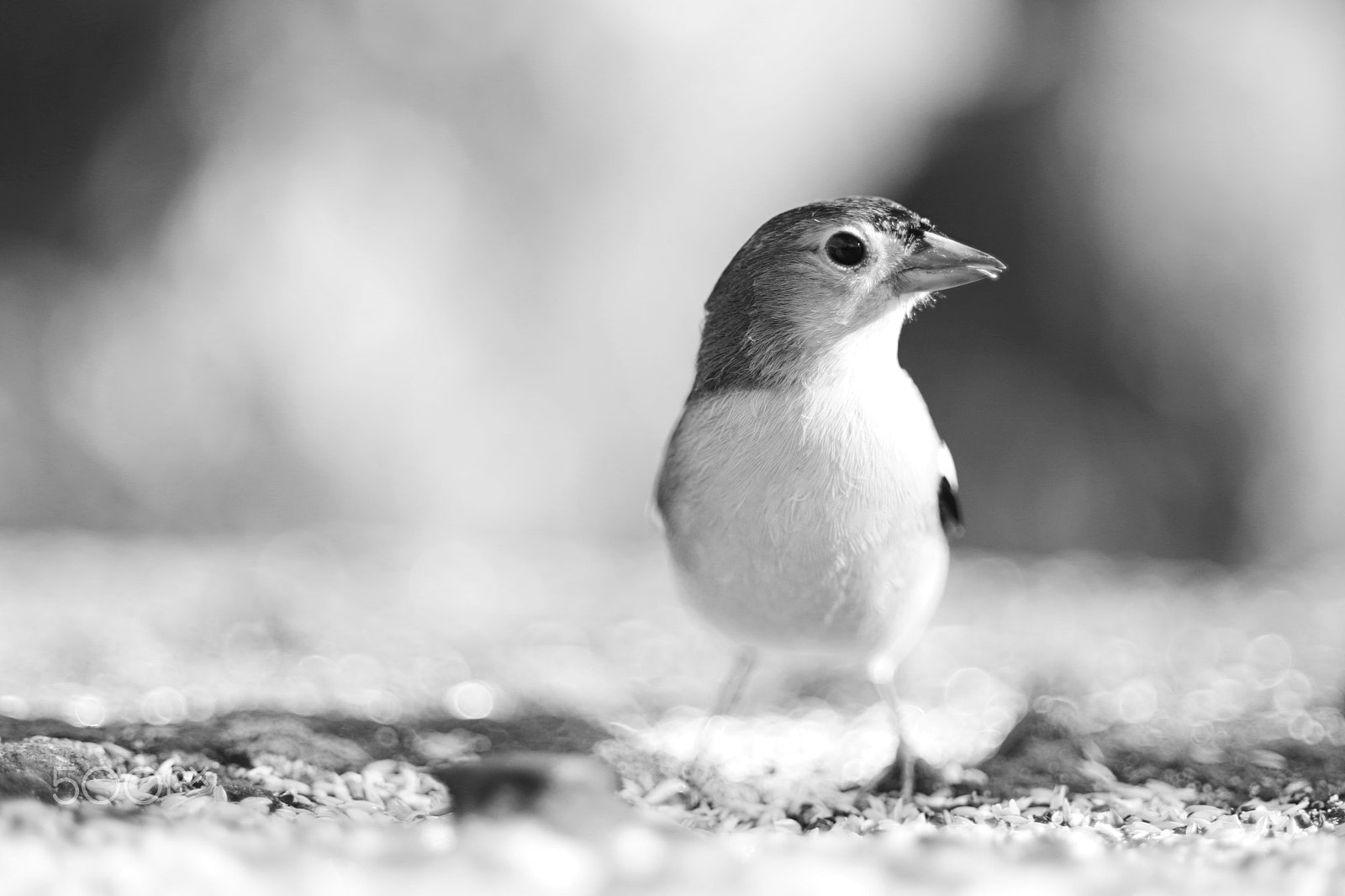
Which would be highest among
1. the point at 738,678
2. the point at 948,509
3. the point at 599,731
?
the point at 948,509

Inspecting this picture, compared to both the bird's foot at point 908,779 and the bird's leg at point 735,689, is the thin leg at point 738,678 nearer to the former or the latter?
the bird's leg at point 735,689

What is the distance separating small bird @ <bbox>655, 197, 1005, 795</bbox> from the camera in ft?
7.14

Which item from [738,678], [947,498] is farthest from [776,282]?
[738,678]

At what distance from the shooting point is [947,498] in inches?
99.7

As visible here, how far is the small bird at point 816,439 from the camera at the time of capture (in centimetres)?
218

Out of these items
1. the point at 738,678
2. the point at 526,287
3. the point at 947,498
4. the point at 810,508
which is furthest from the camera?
the point at 526,287

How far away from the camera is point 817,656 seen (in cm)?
254

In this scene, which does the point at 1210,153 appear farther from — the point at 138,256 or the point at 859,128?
the point at 138,256

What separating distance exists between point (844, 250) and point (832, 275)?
5 cm

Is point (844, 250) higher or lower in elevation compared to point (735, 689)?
higher

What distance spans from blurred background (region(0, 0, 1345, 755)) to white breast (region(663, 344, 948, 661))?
290cm

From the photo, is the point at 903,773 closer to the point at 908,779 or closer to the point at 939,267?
the point at 908,779

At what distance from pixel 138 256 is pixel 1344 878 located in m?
Answer: 5.58

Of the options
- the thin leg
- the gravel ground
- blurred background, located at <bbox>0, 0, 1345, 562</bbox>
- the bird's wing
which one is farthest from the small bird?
blurred background, located at <bbox>0, 0, 1345, 562</bbox>
